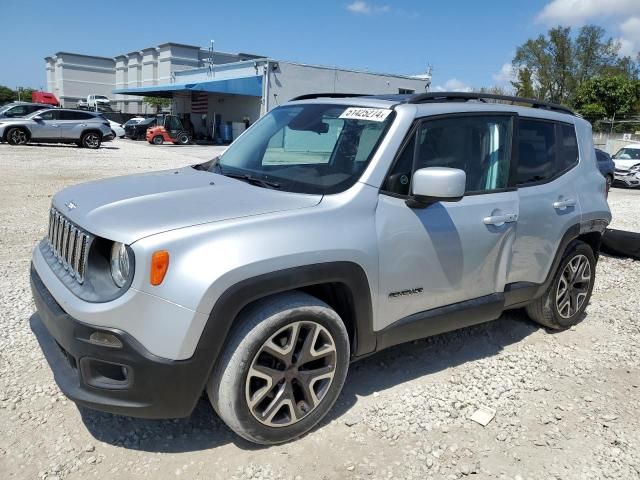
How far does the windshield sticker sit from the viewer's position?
3275mm

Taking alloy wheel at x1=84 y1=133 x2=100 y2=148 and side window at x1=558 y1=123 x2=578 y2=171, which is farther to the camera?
alloy wheel at x1=84 y1=133 x2=100 y2=148

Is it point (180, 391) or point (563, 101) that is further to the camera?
point (563, 101)

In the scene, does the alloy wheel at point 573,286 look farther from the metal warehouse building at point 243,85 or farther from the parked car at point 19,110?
the parked car at point 19,110

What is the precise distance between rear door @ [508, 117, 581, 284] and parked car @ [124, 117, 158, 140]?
109 ft

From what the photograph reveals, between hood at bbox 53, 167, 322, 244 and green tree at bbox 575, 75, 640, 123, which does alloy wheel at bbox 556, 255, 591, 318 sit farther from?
green tree at bbox 575, 75, 640, 123

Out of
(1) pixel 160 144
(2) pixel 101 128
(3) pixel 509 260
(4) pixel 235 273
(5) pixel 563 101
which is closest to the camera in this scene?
(4) pixel 235 273

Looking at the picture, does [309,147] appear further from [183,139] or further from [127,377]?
[183,139]

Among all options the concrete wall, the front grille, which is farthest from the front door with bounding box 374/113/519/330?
the concrete wall

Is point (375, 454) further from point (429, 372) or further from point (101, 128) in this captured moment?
point (101, 128)

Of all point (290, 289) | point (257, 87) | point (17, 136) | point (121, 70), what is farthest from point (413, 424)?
point (121, 70)

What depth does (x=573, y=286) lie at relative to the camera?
4629 millimetres

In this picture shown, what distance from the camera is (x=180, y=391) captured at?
2469mm

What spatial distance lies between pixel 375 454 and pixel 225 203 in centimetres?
155

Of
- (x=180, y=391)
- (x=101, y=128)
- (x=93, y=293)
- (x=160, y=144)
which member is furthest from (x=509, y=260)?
(x=160, y=144)
